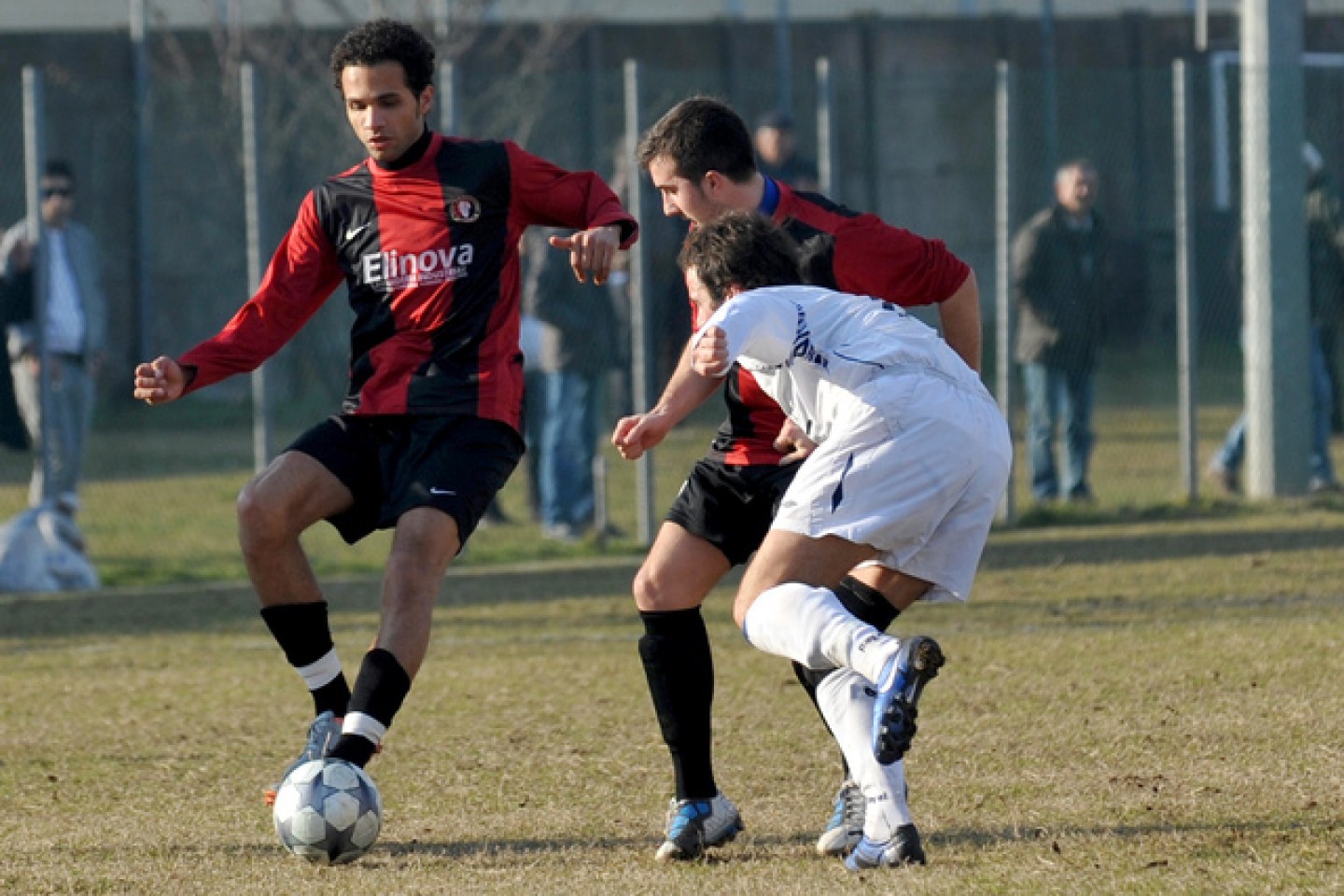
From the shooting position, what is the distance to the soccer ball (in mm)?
4785

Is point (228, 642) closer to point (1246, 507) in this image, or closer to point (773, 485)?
point (773, 485)

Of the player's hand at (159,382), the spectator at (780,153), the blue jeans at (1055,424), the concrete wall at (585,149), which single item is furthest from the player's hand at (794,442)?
the blue jeans at (1055,424)

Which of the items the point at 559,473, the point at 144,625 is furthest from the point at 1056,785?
the point at 559,473

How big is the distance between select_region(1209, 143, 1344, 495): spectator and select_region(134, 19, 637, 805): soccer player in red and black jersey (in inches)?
312

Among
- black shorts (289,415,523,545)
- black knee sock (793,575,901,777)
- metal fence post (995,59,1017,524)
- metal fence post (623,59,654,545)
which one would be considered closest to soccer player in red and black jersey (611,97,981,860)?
black knee sock (793,575,901,777)

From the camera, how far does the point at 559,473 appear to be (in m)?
11.8

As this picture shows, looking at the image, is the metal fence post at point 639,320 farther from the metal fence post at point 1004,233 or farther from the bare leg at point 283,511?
the bare leg at point 283,511

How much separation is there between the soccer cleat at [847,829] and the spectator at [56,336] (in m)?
6.92

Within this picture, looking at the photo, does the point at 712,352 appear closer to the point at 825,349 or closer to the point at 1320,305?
the point at 825,349

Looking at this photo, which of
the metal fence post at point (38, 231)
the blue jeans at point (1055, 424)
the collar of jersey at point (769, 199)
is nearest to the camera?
the collar of jersey at point (769, 199)

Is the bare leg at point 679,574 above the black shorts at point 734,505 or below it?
below

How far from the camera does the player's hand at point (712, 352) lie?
4.33 m

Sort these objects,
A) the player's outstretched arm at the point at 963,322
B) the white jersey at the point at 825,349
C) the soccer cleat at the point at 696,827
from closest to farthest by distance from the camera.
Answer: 1. the white jersey at the point at 825,349
2. the soccer cleat at the point at 696,827
3. the player's outstretched arm at the point at 963,322

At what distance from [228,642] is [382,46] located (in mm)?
4137
